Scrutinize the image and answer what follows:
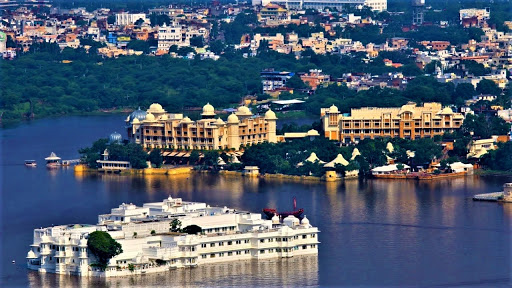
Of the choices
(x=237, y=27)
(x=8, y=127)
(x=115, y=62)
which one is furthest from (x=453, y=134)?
(x=237, y=27)

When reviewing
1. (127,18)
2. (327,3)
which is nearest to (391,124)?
(127,18)

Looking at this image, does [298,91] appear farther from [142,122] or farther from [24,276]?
[24,276]

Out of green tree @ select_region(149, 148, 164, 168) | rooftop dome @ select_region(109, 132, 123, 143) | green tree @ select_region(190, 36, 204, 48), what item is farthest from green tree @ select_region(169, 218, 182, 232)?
green tree @ select_region(190, 36, 204, 48)

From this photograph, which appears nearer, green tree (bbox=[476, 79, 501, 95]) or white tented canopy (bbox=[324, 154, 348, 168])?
white tented canopy (bbox=[324, 154, 348, 168])

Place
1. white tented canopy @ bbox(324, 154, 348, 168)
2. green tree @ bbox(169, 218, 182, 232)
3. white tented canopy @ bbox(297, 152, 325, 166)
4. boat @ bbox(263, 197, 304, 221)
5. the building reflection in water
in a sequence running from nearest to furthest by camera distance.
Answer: the building reflection in water
green tree @ bbox(169, 218, 182, 232)
boat @ bbox(263, 197, 304, 221)
white tented canopy @ bbox(324, 154, 348, 168)
white tented canopy @ bbox(297, 152, 325, 166)

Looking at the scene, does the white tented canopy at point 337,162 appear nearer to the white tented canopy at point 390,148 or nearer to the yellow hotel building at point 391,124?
the white tented canopy at point 390,148

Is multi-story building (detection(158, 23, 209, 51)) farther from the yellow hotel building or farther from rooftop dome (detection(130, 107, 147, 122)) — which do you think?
the yellow hotel building

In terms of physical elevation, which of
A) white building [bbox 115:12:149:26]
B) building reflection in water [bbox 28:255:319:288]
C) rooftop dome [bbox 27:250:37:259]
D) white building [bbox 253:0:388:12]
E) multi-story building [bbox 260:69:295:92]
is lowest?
building reflection in water [bbox 28:255:319:288]

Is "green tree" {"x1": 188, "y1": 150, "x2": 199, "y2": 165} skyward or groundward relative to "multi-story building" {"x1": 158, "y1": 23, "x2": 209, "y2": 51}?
groundward
